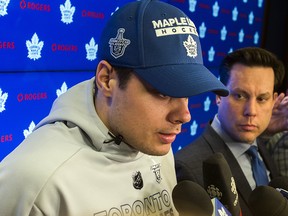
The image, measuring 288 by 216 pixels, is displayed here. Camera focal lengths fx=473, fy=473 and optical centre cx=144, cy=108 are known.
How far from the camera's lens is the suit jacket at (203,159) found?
5.05 feet

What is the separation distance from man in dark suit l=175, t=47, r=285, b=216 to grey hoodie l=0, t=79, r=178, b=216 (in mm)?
553

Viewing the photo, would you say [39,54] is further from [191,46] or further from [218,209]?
Result: [218,209]

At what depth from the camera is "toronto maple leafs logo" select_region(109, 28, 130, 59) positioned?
105cm

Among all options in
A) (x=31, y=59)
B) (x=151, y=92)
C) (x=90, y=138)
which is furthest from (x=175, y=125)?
(x=31, y=59)

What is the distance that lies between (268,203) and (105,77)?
1.51 feet

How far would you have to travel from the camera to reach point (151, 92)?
3.39ft

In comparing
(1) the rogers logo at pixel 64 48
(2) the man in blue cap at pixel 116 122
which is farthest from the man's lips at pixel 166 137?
(1) the rogers logo at pixel 64 48

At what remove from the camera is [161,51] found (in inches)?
40.6

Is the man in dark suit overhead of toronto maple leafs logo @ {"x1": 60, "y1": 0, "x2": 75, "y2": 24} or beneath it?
beneath

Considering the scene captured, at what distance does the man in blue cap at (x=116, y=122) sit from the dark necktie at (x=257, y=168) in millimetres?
758

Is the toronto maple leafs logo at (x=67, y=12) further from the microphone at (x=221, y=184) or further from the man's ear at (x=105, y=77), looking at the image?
the microphone at (x=221, y=184)

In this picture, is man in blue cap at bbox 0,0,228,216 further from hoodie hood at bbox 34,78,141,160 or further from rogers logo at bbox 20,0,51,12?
rogers logo at bbox 20,0,51,12

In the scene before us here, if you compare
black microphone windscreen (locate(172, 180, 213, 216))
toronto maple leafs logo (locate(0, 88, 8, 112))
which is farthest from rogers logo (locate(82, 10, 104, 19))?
black microphone windscreen (locate(172, 180, 213, 216))

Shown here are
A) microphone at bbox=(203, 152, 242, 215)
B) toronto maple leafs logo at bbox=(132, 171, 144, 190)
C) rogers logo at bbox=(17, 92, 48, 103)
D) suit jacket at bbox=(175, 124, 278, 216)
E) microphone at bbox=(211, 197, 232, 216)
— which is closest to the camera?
microphone at bbox=(211, 197, 232, 216)
